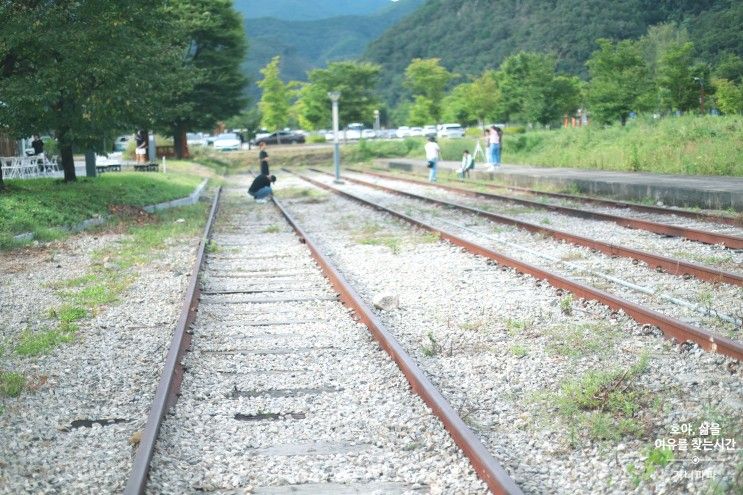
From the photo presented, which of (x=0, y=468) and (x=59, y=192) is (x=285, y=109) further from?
(x=0, y=468)

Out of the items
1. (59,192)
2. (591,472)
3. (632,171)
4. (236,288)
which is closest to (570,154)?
(632,171)

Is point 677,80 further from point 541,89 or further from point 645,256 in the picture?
point 645,256

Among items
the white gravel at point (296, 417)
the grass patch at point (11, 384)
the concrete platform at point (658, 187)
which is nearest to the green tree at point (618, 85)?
the concrete platform at point (658, 187)

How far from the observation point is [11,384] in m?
6.48

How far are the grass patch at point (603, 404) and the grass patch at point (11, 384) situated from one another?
3.81 metres

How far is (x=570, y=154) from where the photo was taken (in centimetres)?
3572

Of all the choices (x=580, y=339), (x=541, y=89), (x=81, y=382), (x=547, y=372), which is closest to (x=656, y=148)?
(x=580, y=339)

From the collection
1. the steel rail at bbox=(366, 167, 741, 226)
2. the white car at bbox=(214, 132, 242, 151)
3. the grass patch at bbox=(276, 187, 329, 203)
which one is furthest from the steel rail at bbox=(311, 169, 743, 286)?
the white car at bbox=(214, 132, 242, 151)

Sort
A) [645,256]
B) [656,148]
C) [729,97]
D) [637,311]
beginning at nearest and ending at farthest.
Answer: [637,311], [645,256], [656,148], [729,97]

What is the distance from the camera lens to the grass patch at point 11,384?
250 inches

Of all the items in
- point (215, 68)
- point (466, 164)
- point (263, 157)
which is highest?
point (215, 68)

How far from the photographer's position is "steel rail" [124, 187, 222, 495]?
4488mm

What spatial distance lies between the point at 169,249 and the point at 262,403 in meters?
9.32

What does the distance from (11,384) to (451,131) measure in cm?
8158
